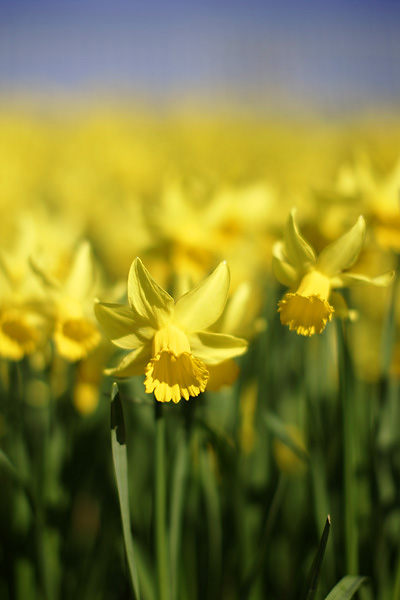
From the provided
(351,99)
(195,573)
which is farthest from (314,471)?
(351,99)

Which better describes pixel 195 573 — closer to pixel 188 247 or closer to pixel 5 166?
pixel 188 247

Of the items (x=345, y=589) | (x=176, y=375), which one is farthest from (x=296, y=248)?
(x=345, y=589)

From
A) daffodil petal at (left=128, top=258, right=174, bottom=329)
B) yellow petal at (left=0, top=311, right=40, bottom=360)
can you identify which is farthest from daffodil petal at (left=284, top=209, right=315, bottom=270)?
yellow petal at (left=0, top=311, right=40, bottom=360)

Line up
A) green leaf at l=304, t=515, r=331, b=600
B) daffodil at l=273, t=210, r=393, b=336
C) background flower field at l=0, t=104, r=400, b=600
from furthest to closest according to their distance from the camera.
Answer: background flower field at l=0, t=104, r=400, b=600 < daffodil at l=273, t=210, r=393, b=336 < green leaf at l=304, t=515, r=331, b=600

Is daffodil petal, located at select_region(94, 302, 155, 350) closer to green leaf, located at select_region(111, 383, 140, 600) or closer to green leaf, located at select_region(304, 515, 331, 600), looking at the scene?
green leaf, located at select_region(111, 383, 140, 600)

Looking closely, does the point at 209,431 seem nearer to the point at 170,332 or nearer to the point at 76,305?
the point at 170,332

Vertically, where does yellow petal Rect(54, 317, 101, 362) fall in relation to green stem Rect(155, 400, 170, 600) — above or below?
above

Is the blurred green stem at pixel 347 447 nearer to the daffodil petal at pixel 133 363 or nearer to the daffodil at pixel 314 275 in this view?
the daffodil at pixel 314 275
